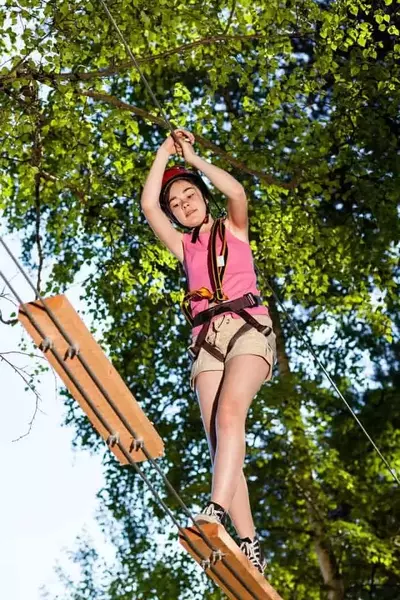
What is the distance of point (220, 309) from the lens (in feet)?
15.6

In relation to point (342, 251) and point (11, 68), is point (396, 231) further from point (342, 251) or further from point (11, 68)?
point (11, 68)

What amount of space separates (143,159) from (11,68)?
2656 mm

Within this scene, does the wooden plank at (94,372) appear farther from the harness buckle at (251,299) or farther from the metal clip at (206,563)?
the harness buckle at (251,299)

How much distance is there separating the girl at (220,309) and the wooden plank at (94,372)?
1.54 ft

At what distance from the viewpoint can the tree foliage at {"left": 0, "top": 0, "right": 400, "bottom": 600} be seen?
845cm

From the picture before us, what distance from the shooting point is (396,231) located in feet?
29.0

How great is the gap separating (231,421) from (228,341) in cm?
34

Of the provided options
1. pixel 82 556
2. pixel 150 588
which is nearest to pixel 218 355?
pixel 150 588

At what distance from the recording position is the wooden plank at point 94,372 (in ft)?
12.4

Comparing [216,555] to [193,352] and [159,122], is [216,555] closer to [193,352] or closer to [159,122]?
[193,352]

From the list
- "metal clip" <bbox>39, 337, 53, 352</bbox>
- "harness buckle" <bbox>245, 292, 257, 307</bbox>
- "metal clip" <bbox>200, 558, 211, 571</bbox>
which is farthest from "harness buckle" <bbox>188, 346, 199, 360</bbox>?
"metal clip" <bbox>39, 337, 53, 352</bbox>

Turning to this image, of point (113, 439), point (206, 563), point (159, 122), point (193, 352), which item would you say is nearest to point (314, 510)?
point (159, 122)

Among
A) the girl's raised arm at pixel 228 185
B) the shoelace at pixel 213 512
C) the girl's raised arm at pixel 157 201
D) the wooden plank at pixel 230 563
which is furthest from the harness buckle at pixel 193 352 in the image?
the wooden plank at pixel 230 563

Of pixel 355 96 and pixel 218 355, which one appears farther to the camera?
pixel 355 96
